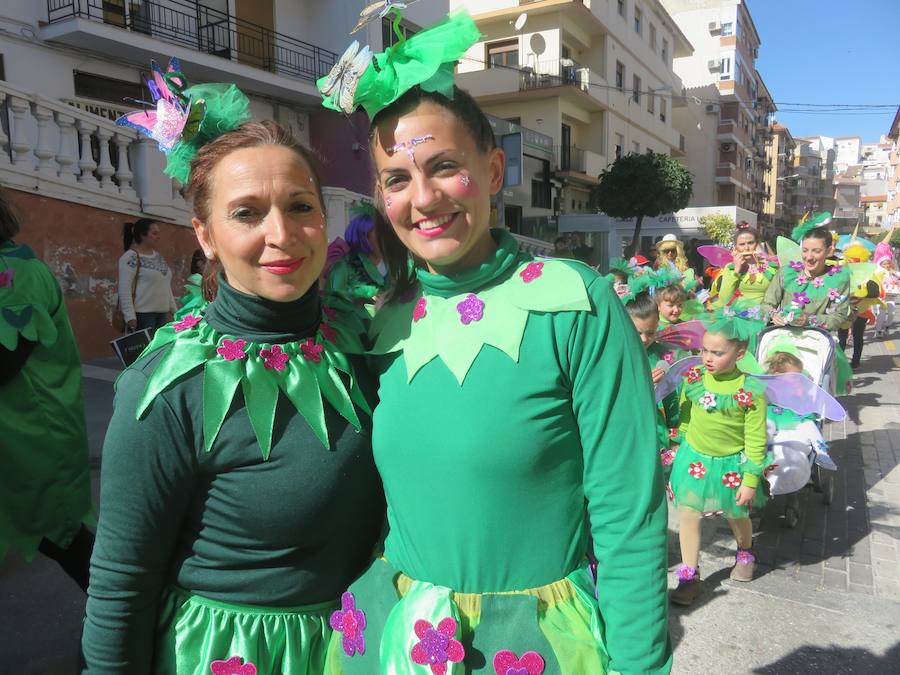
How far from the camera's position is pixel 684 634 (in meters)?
3.06

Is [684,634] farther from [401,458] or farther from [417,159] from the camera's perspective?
[417,159]

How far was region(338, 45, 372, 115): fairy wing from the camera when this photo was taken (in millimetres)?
1440

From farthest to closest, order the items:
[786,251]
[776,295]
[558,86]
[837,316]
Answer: [558,86]
[786,251]
[776,295]
[837,316]

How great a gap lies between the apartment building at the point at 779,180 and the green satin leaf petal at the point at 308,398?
192 feet

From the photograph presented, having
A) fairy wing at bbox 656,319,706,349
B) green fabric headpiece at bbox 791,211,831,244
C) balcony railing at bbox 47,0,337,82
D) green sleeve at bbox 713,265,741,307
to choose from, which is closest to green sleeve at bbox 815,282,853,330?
green fabric headpiece at bbox 791,211,831,244

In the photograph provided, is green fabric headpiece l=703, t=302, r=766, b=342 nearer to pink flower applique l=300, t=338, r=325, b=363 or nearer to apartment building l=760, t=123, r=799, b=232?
pink flower applique l=300, t=338, r=325, b=363

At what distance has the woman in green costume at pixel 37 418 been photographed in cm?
249

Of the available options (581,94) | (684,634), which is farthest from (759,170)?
(684,634)

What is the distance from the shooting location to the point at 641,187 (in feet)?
78.6

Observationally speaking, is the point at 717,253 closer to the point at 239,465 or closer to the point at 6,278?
the point at 6,278

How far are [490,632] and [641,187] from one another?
24515mm

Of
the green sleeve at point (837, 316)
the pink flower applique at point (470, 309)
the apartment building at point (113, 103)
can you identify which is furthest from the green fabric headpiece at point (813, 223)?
the pink flower applique at point (470, 309)

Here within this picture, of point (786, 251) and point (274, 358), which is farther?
point (786, 251)

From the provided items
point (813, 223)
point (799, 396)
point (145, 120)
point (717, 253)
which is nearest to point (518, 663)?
point (145, 120)
